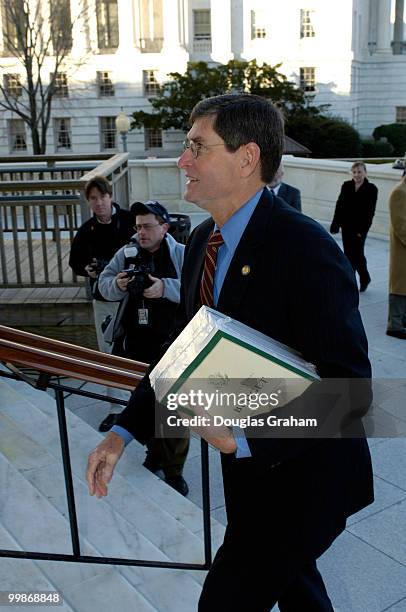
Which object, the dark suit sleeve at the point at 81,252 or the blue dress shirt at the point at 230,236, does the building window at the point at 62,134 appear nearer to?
the dark suit sleeve at the point at 81,252

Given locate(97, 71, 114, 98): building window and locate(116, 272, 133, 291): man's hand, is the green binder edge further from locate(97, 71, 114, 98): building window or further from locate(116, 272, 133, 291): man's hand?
locate(97, 71, 114, 98): building window

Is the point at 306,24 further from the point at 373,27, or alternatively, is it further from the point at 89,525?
the point at 89,525

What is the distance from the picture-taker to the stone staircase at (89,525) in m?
3.34

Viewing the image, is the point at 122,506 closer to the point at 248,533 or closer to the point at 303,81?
the point at 248,533

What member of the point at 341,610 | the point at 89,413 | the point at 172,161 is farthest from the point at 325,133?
the point at 341,610

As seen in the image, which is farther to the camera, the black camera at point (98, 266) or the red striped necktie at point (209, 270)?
the black camera at point (98, 266)

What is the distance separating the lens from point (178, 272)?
17.6ft

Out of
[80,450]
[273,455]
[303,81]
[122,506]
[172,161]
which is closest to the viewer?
[273,455]

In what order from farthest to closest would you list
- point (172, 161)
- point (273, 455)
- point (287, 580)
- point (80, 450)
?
point (172, 161) → point (80, 450) → point (287, 580) → point (273, 455)

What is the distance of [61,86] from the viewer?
160 ft

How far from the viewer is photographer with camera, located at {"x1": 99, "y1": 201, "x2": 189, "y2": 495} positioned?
5.07 m

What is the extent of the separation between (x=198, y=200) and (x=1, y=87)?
1821 inches

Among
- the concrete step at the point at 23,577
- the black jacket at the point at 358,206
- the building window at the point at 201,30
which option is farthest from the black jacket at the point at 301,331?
the building window at the point at 201,30

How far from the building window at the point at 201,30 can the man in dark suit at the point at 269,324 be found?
49.4 metres
